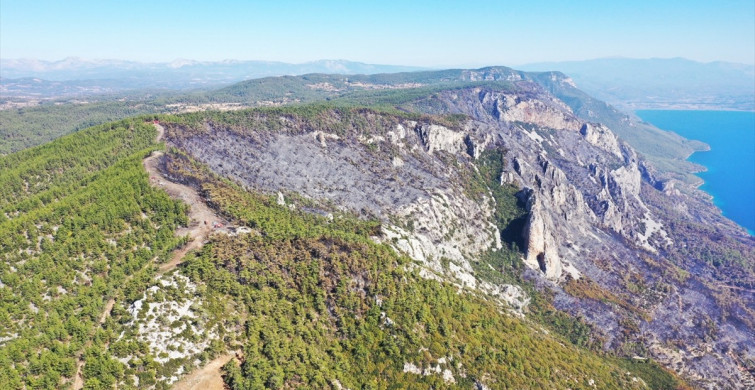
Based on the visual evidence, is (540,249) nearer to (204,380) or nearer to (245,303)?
(245,303)

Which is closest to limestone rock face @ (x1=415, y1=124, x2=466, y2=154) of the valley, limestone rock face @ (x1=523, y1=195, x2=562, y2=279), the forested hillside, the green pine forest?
the valley

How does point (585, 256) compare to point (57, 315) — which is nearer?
point (57, 315)

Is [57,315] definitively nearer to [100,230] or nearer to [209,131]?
[100,230]

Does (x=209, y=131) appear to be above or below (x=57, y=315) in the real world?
above

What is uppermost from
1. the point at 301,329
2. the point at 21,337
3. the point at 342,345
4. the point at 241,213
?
the point at 241,213

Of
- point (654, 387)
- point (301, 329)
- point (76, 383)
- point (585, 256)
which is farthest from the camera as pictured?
point (585, 256)

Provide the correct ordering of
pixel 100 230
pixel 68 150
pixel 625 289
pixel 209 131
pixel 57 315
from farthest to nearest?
pixel 625 289 → pixel 209 131 → pixel 68 150 → pixel 100 230 → pixel 57 315

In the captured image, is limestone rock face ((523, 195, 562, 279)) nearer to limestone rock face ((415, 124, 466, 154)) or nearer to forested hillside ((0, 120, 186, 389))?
limestone rock face ((415, 124, 466, 154))

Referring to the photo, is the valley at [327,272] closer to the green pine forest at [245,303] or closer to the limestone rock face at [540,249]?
the green pine forest at [245,303]

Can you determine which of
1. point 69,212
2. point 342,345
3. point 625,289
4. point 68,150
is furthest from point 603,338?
point 68,150
